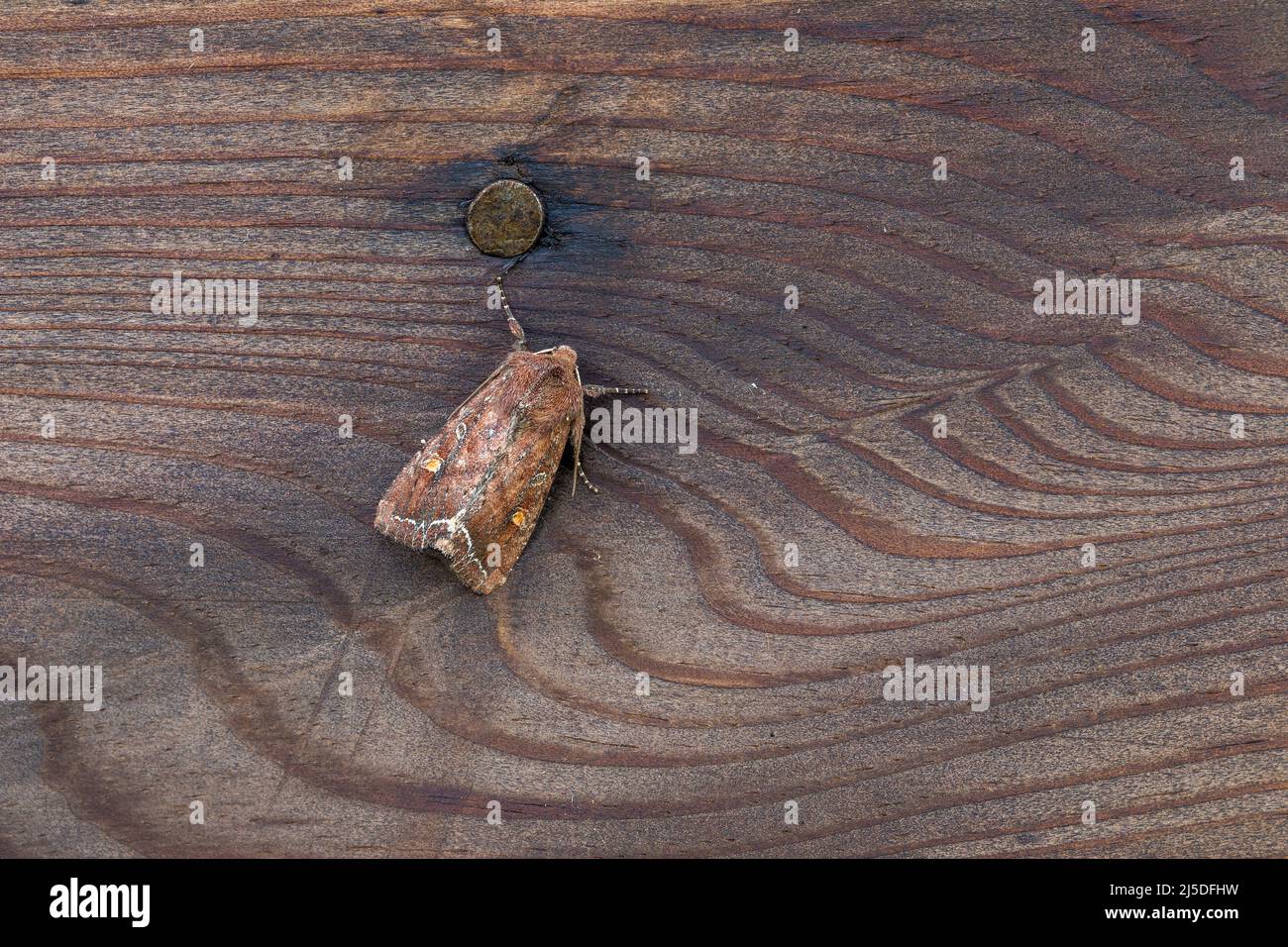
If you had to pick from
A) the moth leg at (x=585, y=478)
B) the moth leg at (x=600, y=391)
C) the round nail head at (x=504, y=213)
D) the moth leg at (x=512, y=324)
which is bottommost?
the moth leg at (x=585, y=478)

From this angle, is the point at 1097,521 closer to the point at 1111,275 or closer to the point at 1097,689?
the point at 1097,689

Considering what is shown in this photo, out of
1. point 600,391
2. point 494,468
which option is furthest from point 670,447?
point 494,468

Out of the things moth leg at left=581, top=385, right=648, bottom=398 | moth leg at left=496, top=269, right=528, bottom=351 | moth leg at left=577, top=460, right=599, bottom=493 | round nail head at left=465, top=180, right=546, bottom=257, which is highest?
round nail head at left=465, top=180, right=546, bottom=257

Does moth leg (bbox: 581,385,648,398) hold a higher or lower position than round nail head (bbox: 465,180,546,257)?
lower

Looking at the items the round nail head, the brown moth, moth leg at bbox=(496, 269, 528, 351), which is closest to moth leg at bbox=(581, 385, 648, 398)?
the brown moth

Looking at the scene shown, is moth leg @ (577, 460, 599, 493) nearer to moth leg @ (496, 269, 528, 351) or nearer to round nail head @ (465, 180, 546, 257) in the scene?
moth leg @ (496, 269, 528, 351)

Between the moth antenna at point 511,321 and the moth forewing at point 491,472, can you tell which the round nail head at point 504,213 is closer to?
the moth antenna at point 511,321

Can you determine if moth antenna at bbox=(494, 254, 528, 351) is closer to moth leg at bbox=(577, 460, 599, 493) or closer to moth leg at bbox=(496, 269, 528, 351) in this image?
moth leg at bbox=(496, 269, 528, 351)

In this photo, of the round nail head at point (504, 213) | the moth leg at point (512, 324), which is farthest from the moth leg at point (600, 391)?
the round nail head at point (504, 213)
